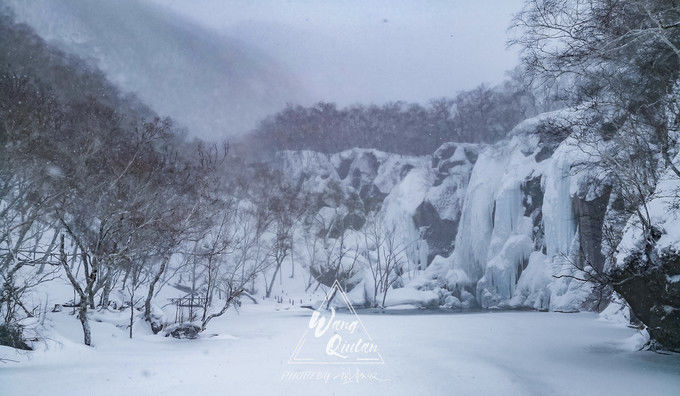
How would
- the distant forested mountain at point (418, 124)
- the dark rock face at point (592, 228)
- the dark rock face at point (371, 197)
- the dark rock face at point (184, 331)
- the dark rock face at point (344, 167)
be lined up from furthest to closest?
the dark rock face at point (344, 167) < the dark rock face at point (371, 197) < the distant forested mountain at point (418, 124) < the dark rock face at point (592, 228) < the dark rock face at point (184, 331)

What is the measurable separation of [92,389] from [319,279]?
53.5 ft

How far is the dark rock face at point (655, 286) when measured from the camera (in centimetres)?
386

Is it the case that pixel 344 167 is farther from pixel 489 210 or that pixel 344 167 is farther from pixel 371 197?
pixel 489 210

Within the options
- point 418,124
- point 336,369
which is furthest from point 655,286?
point 418,124

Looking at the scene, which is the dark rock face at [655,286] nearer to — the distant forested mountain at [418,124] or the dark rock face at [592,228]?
the dark rock face at [592,228]

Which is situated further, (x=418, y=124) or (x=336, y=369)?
(x=418, y=124)

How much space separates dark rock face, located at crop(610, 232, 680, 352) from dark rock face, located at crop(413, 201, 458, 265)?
16550 mm

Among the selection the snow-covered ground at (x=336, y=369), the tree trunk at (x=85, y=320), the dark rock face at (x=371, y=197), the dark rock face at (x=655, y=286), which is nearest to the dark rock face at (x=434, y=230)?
the dark rock face at (x=371, y=197)

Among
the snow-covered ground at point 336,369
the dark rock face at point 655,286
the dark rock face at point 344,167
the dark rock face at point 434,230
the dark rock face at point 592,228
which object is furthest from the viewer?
the dark rock face at point 344,167

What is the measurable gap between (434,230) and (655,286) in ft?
56.7

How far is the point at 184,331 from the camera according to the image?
653 centimetres

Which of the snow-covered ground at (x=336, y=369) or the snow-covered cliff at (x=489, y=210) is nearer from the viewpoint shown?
the snow-covered ground at (x=336, y=369)

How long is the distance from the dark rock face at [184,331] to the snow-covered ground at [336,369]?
1.94ft

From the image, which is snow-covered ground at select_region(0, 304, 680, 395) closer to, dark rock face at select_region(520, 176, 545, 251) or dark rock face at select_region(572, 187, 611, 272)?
dark rock face at select_region(572, 187, 611, 272)
